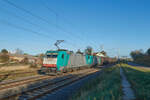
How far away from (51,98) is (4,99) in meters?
2.55

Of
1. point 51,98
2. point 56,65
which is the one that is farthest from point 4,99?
point 56,65

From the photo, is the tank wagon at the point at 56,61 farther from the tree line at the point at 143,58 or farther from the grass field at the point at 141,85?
the tree line at the point at 143,58

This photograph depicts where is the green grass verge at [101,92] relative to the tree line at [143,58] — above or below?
below

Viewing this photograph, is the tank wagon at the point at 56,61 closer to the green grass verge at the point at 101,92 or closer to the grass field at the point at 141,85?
the green grass verge at the point at 101,92

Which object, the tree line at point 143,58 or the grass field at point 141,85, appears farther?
the tree line at point 143,58

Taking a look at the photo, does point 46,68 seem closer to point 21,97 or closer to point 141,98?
point 21,97

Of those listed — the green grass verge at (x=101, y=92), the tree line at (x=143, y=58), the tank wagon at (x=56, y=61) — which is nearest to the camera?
the green grass verge at (x=101, y=92)

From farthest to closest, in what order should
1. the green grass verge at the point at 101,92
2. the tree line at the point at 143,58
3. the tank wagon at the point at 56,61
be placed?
the tree line at the point at 143,58 → the tank wagon at the point at 56,61 → the green grass verge at the point at 101,92

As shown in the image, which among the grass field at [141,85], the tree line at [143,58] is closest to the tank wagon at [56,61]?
the grass field at [141,85]

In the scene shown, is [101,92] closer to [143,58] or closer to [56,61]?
[56,61]

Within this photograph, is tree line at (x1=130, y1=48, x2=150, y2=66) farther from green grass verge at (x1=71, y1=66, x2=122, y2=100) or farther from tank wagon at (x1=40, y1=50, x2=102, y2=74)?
green grass verge at (x1=71, y1=66, x2=122, y2=100)

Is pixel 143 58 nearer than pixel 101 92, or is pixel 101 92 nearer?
pixel 101 92

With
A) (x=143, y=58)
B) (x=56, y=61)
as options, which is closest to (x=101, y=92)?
(x=56, y=61)

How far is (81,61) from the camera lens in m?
26.3
